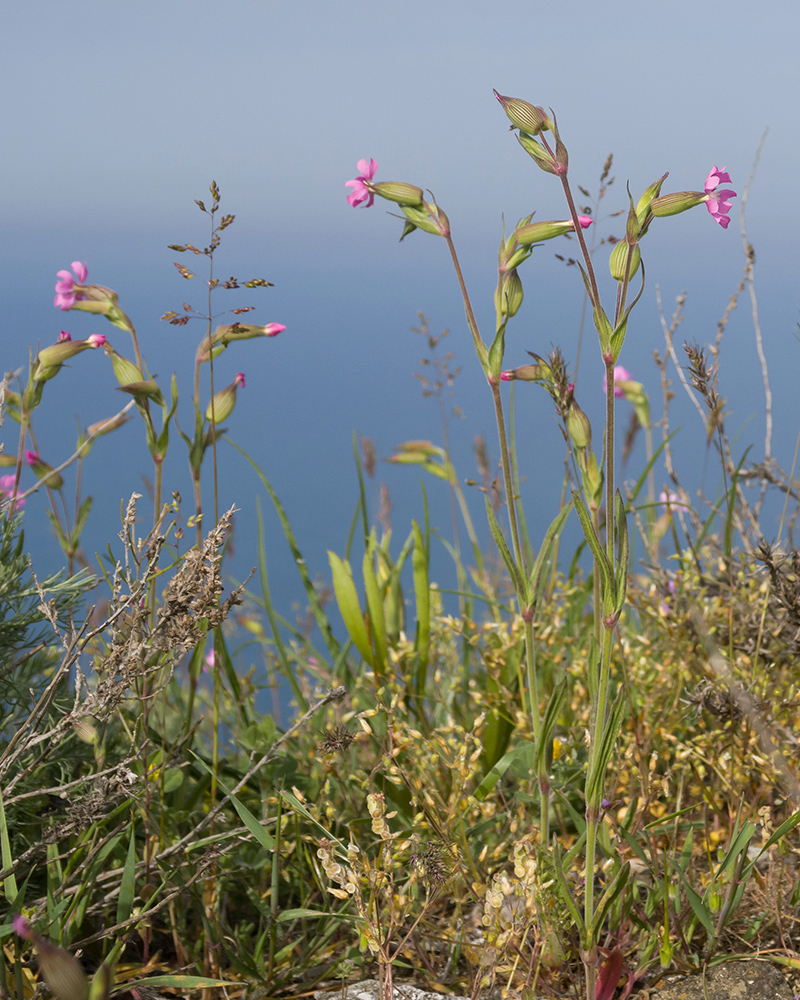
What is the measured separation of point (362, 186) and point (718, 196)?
509mm

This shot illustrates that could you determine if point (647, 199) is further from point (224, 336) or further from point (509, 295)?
point (224, 336)

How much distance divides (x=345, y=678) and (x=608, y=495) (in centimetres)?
125

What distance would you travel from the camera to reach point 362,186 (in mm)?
1275

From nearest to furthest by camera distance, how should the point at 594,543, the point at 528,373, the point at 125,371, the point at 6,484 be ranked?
1. the point at 594,543
2. the point at 528,373
3. the point at 125,371
4. the point at 6,484

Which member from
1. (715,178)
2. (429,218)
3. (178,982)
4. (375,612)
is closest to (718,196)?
(715,178)

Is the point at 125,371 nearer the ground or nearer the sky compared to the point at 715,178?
nearer the ground

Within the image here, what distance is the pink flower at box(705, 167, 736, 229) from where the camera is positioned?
1120 mm

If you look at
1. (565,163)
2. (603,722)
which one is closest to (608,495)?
(603,722)

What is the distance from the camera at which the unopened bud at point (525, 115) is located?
1.04m

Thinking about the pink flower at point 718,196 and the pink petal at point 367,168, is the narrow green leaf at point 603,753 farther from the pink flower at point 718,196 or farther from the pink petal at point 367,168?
the pink petal at point 367,168

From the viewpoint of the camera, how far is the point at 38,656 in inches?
63.2

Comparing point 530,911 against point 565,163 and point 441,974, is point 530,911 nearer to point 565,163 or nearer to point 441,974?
point 441,974

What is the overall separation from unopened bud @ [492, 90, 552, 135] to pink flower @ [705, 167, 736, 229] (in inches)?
9.4

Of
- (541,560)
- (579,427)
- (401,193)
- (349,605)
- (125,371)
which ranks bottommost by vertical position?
(349,605)
